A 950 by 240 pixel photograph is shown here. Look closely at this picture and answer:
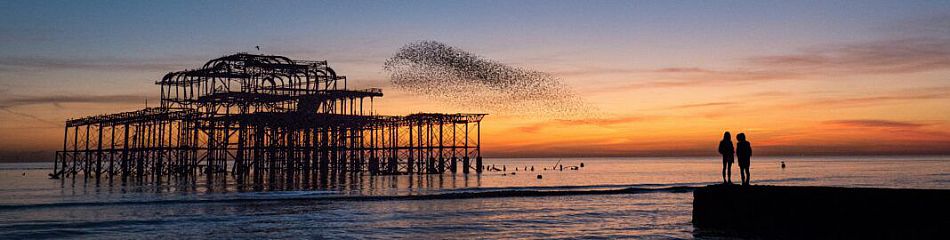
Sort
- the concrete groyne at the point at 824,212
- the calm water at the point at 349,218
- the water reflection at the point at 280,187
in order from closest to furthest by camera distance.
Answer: the concrete groyne at the point at 824,212
the calm water at the point at 349,218
the water reflection at the point at 280,187

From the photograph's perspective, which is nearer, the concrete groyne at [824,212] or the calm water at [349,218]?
the concrete groyne at [824,212]

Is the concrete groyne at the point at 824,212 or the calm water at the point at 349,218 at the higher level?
the concrete groyne at the point at 824,212

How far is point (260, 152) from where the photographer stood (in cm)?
7562

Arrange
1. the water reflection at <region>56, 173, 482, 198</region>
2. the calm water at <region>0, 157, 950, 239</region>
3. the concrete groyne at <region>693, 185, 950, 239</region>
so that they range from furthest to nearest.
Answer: the water reflection at <region>56, 173, 482, 198</region> < the calm water at <region>0, 157, 950, 239</region> < the concrete groyne at <region>693, 185, 950, 239</region>

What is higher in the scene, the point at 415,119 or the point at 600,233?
the point at 415,119

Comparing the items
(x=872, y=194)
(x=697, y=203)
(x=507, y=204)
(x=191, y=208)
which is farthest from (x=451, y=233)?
(x=191, y=208)

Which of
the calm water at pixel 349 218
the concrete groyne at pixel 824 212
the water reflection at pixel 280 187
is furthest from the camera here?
the water reflection at pixel 280 187

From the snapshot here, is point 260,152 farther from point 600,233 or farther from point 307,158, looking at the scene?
point 600,233

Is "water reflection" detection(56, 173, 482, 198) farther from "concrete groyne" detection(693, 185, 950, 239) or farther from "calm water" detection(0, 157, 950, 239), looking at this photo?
"concrete groyne" detection(693, 185, 950, 239)

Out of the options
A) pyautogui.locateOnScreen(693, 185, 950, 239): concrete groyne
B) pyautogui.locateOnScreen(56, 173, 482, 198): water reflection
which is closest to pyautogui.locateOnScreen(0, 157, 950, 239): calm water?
pyautogui.locateOnScreen(693, 185, 950, 239): concrete groyne

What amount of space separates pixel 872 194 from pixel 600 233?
6566 mm

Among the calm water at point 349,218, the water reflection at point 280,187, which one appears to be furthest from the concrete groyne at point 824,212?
the water reflection at point 280,187

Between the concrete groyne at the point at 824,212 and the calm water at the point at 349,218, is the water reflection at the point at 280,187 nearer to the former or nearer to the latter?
Result: the calm water at the point at 349,218

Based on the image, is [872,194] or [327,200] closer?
[872,194]
